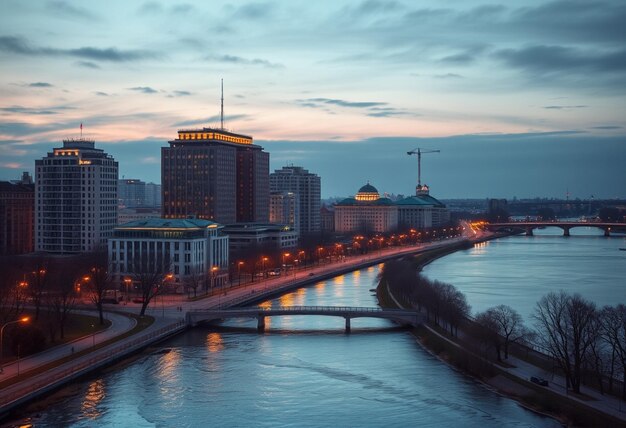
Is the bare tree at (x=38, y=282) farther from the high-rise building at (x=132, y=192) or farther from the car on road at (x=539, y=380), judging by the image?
the high-rise building at (x=132, y=192)

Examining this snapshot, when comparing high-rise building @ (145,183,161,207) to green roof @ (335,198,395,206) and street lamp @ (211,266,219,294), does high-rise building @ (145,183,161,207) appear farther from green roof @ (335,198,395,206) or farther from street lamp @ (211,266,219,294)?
street lamp @ (211,266,219,294)

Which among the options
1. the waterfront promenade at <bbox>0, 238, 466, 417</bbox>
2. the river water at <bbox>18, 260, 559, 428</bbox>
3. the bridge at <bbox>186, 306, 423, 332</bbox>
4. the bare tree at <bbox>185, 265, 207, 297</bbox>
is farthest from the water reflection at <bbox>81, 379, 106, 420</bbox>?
the bare tree at <bbox>185, 265, 207, 297</bbox>

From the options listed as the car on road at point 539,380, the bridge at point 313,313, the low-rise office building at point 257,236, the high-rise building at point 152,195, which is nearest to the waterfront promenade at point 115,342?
the bridge at point 313,313

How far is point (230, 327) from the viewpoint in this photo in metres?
37.3

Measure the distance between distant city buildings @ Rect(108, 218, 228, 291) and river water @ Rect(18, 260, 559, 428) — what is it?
46.9 feet

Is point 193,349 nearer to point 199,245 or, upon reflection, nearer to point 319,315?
point 319,315

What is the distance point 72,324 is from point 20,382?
408 inches

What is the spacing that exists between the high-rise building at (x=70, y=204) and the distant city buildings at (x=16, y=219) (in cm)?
604

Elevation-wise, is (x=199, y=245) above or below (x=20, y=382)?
above

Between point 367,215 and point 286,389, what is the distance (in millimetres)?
99183

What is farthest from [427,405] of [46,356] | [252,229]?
[252,229]

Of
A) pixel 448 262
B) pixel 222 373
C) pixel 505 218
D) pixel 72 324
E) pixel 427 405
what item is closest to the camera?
pixel 427 405

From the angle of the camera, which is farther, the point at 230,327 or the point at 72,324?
the point at 230,327

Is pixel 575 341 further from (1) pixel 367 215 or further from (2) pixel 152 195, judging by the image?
(2) pixel 152 195
